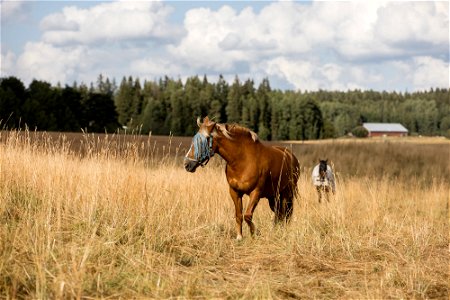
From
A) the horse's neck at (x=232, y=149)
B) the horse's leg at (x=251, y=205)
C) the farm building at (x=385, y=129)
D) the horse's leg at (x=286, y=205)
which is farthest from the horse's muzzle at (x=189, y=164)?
the farm building at (x=385, y=129)

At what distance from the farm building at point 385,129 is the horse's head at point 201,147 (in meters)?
151

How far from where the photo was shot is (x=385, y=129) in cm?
15688

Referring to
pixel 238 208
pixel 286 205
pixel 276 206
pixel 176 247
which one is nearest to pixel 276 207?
pixel 276 206

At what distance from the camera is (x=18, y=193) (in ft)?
25.2

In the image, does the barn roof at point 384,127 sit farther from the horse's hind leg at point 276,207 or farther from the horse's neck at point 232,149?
the horse's neck at point 232,149

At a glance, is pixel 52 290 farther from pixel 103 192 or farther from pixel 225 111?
pixel 225 111

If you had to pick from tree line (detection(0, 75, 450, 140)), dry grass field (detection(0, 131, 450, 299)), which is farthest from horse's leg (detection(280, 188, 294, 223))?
tree line (detection(0, 75, 450, 140))

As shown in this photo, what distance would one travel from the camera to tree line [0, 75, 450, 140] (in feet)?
184

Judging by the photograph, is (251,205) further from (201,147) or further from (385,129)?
(385,129)

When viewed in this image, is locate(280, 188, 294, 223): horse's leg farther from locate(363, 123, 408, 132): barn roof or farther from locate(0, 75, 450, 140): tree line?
locate(363, 123, 408, 132): barn roof

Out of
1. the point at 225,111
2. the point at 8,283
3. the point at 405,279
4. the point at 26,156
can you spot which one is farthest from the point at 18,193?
the point at 225,111

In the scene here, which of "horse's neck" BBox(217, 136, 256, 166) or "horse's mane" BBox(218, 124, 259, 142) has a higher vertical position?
→ "horse's mane" BBox(218, 124, 259, 142)

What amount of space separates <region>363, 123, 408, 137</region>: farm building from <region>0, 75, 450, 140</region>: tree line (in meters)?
4.75

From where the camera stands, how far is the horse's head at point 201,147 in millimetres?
6816
